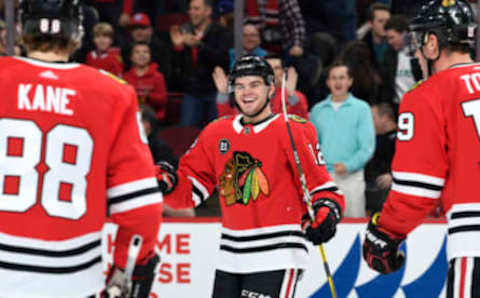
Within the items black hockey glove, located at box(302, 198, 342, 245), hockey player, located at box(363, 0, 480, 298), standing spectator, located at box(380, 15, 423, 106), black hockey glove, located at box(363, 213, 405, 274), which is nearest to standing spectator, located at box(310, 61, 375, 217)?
standing spectator, located at box(380, 15, 423, 106)

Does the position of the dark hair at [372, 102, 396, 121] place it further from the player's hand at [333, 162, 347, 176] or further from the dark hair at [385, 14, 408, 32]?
the dark hair at [385, 14, 408, 32]

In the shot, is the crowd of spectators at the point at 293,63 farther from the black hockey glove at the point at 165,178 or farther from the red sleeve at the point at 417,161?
the red sleeve at the point at 417,161

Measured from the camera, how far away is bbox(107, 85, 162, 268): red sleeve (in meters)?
2.62

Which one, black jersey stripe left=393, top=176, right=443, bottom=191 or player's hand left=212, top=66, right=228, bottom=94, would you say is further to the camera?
player's hand left=212, top=66, right=228, bottom=94

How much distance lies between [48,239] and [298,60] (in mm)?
4484

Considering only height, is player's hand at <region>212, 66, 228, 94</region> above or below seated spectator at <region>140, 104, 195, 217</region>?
above

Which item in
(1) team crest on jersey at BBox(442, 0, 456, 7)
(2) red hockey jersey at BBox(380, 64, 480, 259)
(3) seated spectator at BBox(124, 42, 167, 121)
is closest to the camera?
(2) red hockey jersey at BBox(380, 64, 480, 259)

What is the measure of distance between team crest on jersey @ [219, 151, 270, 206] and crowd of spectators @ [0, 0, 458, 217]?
170 centimetres

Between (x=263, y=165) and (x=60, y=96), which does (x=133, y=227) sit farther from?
(x=263, y=165)

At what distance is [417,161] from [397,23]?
394 cm

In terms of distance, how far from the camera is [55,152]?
2.56m

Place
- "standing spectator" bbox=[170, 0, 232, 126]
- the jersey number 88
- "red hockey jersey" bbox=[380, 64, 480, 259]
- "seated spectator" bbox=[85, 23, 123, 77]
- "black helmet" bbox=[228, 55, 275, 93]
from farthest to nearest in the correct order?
"seated spectator" bbox=[85, 23, 123, 77]
"standing spectator" bbox=[170, 0, 232, 126]
"black helmet" bbox=[228, 55, 275, 93]
"red hockey jersey" bbox=[380, 64, 480, 259]
the jersey number 88

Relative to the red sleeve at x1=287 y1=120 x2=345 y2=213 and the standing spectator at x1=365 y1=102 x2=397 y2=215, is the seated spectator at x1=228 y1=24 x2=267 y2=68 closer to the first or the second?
the standing spectator at x1=365 y1=102 x2=397 y2=215

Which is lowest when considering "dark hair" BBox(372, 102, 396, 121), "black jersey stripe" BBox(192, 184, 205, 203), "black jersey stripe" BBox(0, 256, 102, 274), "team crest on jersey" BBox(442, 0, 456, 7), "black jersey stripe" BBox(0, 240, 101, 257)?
"black jersey stripe" BBox(192, 184, 205, 203)
